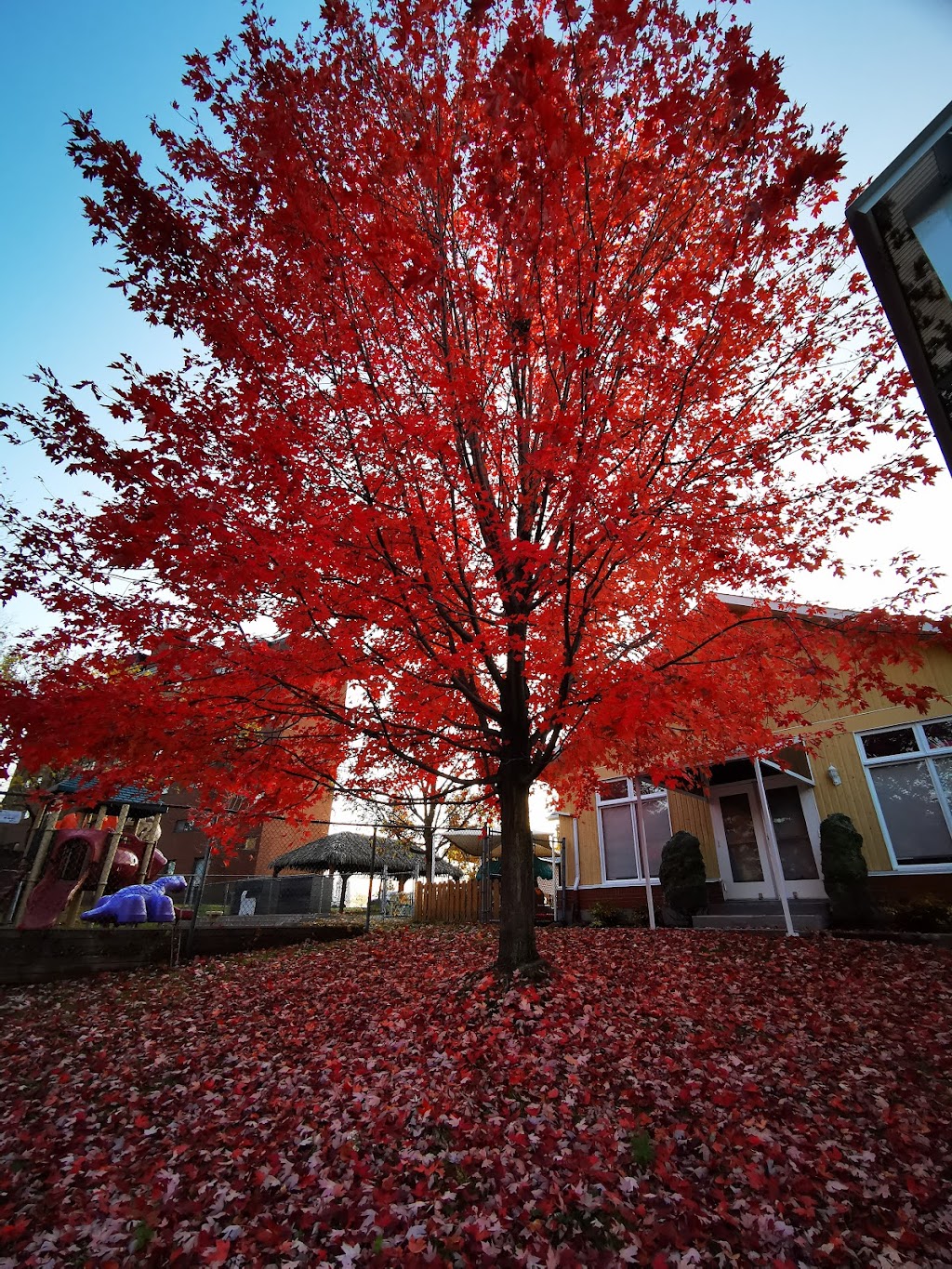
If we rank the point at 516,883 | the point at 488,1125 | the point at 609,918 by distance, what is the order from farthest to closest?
1. the point at 609,918
2. the point at 516,883
3. the point at 488,1125

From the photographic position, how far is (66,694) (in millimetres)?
4980

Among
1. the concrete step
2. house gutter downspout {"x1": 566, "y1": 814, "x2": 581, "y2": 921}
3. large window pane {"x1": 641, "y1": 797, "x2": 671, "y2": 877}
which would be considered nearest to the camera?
the concrete step

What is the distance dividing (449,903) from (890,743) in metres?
10.6

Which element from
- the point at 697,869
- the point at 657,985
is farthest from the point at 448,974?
the point at 697,869

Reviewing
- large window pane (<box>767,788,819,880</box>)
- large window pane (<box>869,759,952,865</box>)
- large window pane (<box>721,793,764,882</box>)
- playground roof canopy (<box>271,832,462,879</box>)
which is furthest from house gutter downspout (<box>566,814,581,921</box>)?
playground roof canopy (<box>271,832,462,879</box>)

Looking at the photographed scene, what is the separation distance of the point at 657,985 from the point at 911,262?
6793mm

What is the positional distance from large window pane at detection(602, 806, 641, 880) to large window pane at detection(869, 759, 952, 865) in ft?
18.3

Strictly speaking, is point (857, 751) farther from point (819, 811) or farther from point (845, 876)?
point (845, 876)

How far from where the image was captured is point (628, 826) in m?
14.3

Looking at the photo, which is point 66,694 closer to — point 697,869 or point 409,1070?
point 409,1070

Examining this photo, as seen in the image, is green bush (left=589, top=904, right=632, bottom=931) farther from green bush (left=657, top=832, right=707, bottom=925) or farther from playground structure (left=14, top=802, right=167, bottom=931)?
playground structure (left=14, top=802, right=167, bottom=931)

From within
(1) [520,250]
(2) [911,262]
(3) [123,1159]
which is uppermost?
(1) [520,250]

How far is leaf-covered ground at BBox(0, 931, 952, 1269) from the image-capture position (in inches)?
106

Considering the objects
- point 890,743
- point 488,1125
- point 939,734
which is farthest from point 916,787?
point 488,1125
